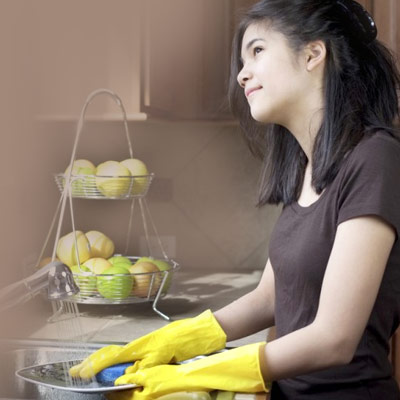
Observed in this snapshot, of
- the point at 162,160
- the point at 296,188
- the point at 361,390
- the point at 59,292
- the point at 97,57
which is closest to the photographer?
the point at 59,292

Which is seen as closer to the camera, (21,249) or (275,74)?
(275,74)

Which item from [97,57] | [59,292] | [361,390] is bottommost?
[361,390]

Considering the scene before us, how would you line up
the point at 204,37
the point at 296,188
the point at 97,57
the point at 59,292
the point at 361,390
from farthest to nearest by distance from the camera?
the point at 204,37
the point at 97,57
the point at 296,188
the point at 361,390
the point at 59,292

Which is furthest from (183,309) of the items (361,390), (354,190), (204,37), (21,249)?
(204,37)

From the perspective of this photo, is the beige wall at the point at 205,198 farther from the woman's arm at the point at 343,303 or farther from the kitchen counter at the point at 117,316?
the woman's arm at the point at 343,303

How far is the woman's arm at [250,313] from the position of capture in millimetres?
1156

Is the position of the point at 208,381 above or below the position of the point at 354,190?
below

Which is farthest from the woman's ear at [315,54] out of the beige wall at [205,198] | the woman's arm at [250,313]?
the beige wall at [205,198]

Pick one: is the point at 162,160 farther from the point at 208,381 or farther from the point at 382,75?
the point at 208,381

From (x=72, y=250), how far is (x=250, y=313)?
49 cm

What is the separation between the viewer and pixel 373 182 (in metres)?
0.90

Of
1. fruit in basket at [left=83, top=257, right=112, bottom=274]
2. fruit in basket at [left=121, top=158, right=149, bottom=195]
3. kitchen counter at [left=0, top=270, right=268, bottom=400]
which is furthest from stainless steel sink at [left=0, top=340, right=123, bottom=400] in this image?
fruit in basket at [left=121, top=158, right=149, bottom=195]

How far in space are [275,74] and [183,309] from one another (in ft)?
2.22

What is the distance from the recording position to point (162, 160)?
211cm
